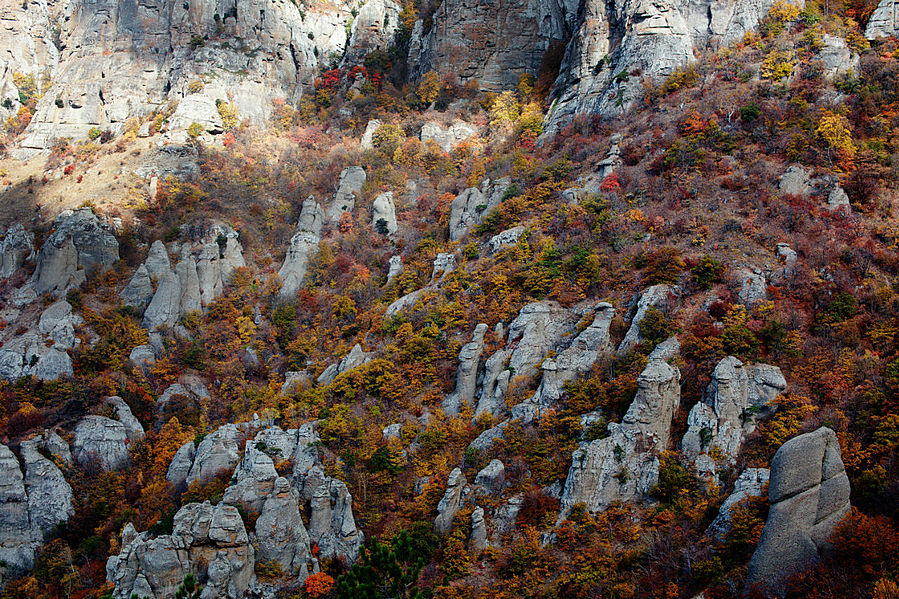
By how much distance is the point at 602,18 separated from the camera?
209 ft

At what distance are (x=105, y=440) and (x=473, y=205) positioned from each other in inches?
1243

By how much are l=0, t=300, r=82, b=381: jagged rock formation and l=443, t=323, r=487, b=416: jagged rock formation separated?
26235mm

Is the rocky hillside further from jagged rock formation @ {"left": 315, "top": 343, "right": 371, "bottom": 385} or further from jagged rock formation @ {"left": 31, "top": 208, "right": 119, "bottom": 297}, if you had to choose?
jagged rock formation @ {"left": 315, "top": 343, "right": 371, "bottom": 385}

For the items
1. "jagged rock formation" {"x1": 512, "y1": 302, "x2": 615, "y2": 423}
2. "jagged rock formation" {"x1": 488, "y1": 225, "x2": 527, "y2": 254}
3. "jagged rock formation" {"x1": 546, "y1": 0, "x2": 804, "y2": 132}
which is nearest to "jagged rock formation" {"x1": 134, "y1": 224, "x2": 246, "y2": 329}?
"jagged rock formation" {"x1": 488, "y1": 225, "x2": 527, "y2": 254}

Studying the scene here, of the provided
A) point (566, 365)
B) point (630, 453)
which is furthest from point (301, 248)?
point (630, 453)

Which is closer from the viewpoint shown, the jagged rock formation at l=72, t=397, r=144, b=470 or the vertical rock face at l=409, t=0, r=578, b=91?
the jagged rock formation at l=72, t=397, r=144, b=470

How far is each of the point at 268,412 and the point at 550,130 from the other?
37593 mm

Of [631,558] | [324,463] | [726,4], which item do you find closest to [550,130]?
[726,4]

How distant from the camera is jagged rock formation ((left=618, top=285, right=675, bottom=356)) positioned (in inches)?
1337

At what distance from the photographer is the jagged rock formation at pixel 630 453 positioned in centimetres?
2894

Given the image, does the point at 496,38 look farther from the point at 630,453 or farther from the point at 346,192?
the point at 630,453

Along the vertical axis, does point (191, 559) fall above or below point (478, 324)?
below

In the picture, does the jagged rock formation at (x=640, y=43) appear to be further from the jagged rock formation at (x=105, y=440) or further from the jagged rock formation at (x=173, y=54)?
the jagged rock formation at (x=105, y=440)

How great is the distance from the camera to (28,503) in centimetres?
3628
